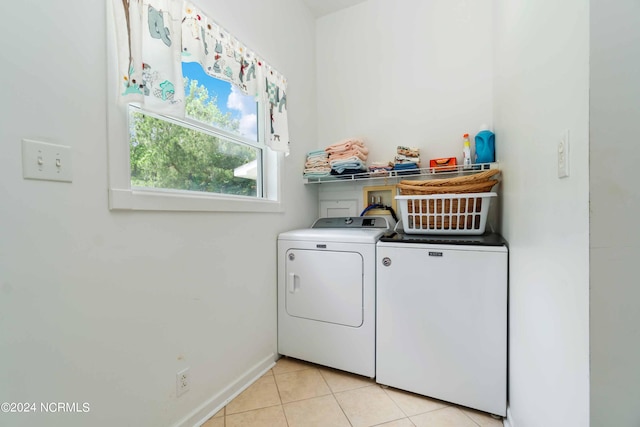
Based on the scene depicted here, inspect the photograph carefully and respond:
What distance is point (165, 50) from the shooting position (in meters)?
1.13

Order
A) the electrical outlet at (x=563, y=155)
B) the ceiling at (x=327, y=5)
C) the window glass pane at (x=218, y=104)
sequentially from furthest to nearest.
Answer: the ceiling at (x=327, y=5)
the window glass pane at (x=218, y=104)
the electrical outlet at (x=563, y=155)

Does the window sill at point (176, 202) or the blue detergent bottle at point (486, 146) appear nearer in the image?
the window sill at point (176, 202)

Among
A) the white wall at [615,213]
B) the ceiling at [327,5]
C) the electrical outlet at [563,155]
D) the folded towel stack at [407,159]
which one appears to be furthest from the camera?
the ceiling at [327,5]

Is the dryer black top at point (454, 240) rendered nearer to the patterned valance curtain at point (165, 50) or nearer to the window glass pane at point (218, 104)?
the window glass pane at point (218, 104)

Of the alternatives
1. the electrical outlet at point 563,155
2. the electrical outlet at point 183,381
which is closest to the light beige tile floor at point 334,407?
the electrical outlet at point 183,381

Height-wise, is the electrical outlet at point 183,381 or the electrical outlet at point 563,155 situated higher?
the electrical outlet at point 563,155

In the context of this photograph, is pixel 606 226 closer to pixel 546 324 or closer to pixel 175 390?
pixel 546 324

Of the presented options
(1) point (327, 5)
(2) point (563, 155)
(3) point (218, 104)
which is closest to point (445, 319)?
(2) point (563, 155)

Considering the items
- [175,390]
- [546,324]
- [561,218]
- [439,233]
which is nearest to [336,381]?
[175,390]

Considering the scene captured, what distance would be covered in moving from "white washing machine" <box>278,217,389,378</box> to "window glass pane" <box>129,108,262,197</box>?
1.86 ft

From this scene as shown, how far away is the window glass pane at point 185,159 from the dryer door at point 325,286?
0.65m

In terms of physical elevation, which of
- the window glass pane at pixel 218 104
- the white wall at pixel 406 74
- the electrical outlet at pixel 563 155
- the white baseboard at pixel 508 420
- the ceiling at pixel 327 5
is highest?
the ceiling at pixel 327 5

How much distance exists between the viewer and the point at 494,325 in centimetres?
136

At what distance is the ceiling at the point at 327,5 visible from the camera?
2406 mm
